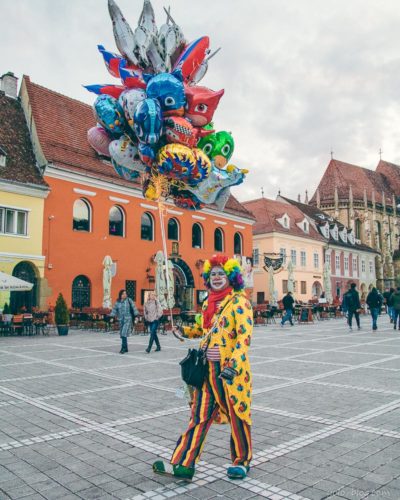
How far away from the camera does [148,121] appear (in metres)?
6.52

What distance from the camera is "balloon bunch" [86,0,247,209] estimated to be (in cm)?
670

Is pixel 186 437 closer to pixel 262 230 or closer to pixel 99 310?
pixel 99 310

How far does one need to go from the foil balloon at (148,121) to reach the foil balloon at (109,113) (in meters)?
0.47

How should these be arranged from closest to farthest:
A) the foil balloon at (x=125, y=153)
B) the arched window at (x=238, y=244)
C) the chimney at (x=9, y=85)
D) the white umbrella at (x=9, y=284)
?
1. the foil balloon at (x=125, y=153)
2. the white umbrella at (x=9, y=284)
3. the chimney at (x=9, y=85)
4. the arched window at (x=238, y=244)

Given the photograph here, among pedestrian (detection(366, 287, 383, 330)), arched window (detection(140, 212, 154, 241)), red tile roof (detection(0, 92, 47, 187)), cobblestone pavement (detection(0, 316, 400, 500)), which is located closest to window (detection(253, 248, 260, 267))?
arched window (detection(140, 212, 154, 241))

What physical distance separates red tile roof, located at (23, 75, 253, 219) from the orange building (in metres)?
0.06

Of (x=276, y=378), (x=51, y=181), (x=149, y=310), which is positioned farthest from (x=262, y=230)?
(x=276, y=378)

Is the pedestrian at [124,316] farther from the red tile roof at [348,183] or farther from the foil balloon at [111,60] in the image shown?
the red tile roof at [348,183]

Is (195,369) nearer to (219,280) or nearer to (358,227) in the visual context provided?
(219,280)

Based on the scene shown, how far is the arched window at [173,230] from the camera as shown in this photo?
30297mm

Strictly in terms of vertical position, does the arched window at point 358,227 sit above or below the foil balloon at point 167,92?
above

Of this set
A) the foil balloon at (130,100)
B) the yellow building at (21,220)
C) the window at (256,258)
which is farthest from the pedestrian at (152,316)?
the window at (256,258)

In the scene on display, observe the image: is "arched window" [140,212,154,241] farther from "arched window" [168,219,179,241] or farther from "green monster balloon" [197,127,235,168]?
"green monster balloon" [197,127,235,168]

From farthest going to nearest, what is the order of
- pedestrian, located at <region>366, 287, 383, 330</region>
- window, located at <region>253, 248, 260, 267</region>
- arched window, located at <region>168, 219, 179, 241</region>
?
window, located at <region>253, 248, 260, 267</region>
arched window, located at <region>168, 219, 179, 241</region>
pedestrian, located at <region>366, 287, 383, 330</region>
